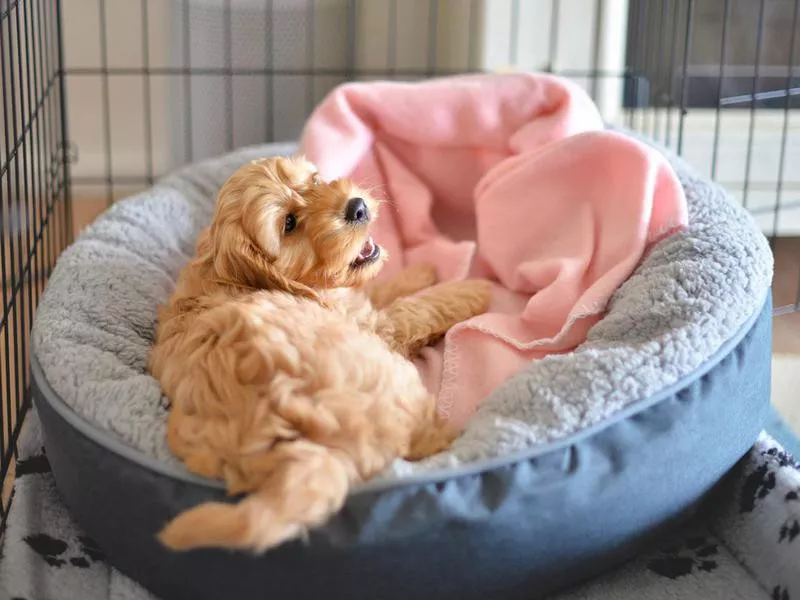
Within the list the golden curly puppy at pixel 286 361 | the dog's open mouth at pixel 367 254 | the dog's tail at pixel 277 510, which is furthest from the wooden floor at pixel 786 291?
the dog's tail at pixel 277 510

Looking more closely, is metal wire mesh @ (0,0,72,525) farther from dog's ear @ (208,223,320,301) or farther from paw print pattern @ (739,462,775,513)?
paw print pattern @ (739,462,775,513)

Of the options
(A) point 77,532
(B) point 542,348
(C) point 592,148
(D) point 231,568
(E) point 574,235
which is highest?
(C) point 592,148

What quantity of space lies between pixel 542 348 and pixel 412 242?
2.10 ft

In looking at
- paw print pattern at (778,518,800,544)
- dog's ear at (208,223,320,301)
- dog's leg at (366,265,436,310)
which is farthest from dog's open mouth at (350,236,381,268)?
paw print pattern at (778,518,800,544)

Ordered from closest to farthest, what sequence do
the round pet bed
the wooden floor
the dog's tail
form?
the dog's tail < the round pet bed < the wooden floor

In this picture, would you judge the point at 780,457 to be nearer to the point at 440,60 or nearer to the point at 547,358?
the point at 547,358

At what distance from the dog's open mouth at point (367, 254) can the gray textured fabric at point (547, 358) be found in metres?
0.37

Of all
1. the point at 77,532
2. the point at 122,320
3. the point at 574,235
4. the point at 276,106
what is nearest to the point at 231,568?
the point at 77,532

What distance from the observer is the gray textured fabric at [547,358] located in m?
1.51

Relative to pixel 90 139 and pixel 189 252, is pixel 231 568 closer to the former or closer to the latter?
pixel 189 252

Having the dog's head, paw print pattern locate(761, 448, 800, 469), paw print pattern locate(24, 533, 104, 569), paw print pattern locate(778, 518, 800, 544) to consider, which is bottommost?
paw print pattern locate(24, 533, 104, 569)

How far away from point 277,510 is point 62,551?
66cm

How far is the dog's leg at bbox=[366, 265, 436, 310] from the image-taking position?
7.41 feet

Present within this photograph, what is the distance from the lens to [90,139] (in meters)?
3.90
